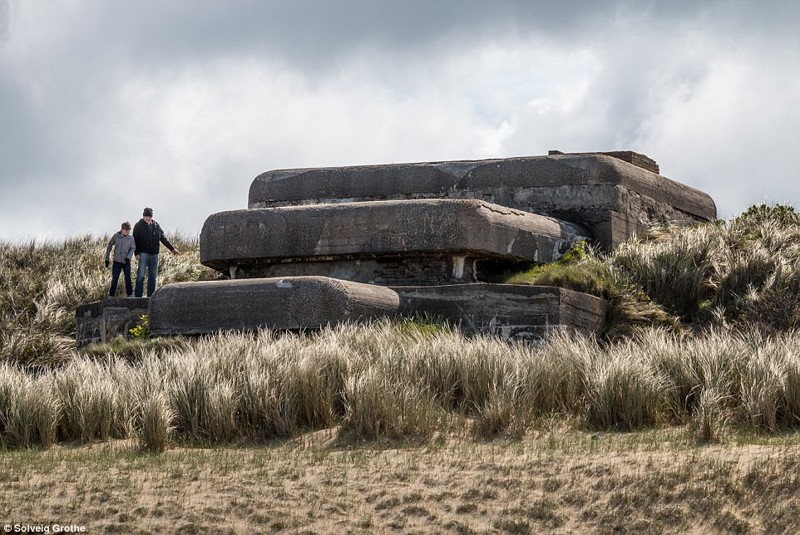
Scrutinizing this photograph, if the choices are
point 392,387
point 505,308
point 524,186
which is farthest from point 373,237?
point 392,387

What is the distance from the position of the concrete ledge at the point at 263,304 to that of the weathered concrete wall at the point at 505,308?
17.0 inches

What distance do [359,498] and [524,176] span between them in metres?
7.68

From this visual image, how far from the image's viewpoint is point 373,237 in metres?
14.4

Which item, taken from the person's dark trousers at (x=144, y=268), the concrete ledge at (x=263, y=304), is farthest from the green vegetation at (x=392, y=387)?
the person's dark trousers at (x=144, y=268)

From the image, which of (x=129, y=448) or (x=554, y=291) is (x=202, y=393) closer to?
(x=129, y=448)

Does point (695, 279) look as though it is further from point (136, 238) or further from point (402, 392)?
point (136, 238)

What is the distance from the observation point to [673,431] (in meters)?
10.2

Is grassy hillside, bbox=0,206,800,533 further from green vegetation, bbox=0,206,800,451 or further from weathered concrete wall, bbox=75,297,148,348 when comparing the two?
weathered concrete wall, bbox=75,297,148,348

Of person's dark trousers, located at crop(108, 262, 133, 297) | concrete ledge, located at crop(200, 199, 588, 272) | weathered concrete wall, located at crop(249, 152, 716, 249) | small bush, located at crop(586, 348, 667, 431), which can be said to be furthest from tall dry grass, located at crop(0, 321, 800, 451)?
person's dark trousers, located at crop(108, 262, 133, 297)

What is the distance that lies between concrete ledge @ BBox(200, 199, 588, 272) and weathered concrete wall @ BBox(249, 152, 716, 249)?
763mm

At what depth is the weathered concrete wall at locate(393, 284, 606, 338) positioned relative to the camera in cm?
1337

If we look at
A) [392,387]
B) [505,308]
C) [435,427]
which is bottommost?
[435,427]

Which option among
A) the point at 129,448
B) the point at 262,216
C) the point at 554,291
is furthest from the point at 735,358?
the point at 262,216

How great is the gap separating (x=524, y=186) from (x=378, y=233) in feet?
7.69
